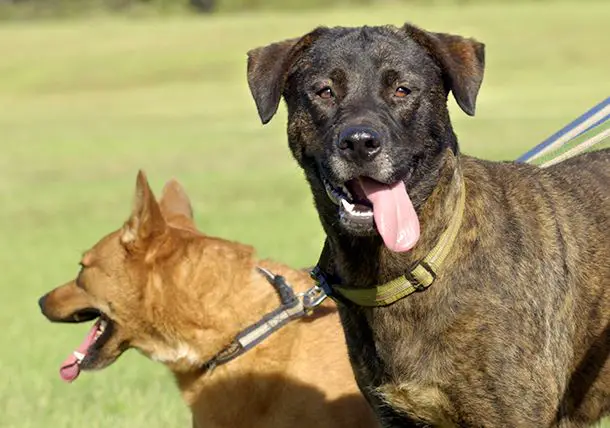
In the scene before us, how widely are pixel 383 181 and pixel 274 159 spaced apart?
23.0 meters

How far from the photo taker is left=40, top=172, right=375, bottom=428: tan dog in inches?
248

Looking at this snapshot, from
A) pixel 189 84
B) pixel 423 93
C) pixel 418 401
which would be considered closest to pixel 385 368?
pixel 418 401

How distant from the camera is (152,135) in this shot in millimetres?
34156

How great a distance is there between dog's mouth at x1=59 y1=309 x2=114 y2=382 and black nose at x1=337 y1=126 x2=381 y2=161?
2428 mm

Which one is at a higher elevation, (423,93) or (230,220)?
(423,93)

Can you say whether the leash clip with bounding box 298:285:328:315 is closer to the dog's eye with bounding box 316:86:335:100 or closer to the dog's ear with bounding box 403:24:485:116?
the dog's eye with bounding box 316:86:335:100

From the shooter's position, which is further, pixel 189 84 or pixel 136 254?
pixel 189 84

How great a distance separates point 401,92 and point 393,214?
56 centimetres

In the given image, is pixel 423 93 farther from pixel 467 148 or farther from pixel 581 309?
pixel 467 148

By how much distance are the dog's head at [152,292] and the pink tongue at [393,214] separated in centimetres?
186

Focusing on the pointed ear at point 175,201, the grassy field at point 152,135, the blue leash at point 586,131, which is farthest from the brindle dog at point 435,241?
the grassy field at point 152,135

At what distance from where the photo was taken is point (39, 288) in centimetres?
1357

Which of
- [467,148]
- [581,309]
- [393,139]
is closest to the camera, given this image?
[393,139]

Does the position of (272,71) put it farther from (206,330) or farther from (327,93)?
(206,330)
